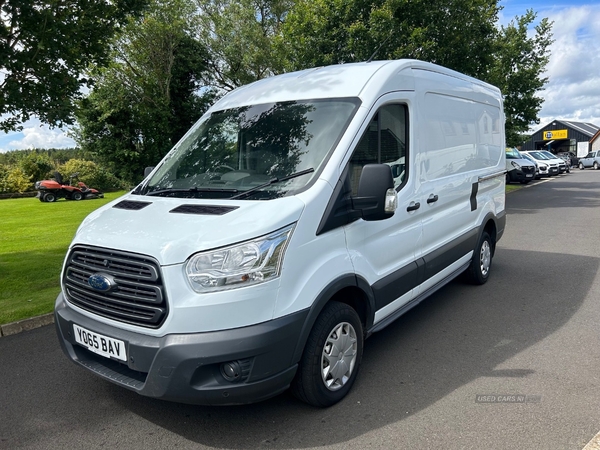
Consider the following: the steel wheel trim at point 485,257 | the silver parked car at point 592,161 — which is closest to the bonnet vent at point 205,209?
the steel wheel trim at point 485,257

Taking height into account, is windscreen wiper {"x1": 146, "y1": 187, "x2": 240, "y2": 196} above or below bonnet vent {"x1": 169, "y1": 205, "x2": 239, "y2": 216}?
above

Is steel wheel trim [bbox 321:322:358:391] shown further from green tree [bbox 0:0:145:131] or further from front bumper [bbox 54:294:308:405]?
green tree [bbox 0:0:145:131]

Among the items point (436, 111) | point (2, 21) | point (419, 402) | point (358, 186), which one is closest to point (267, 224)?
point (358, 186)

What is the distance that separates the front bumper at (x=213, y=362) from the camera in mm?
2678

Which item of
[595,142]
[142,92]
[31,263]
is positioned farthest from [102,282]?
[595,142]

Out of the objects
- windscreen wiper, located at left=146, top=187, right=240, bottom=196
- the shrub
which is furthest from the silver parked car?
windscreen wiper, located at left=146, top=187, right=240, bottom=196

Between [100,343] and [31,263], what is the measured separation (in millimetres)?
6283

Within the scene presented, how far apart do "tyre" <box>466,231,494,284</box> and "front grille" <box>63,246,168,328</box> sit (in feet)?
13.9

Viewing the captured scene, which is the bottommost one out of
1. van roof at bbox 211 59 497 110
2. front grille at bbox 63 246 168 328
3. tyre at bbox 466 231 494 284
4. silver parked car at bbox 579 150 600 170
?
silver parked car at bbox 579 150 600 170

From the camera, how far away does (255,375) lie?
9.04ft

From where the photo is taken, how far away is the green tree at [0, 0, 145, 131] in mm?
5805

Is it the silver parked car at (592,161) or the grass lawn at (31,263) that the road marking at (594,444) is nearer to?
the grass lawn at (31,263)

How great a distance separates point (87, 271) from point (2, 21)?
14.8ft

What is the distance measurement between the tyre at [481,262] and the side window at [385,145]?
2.40 metres
